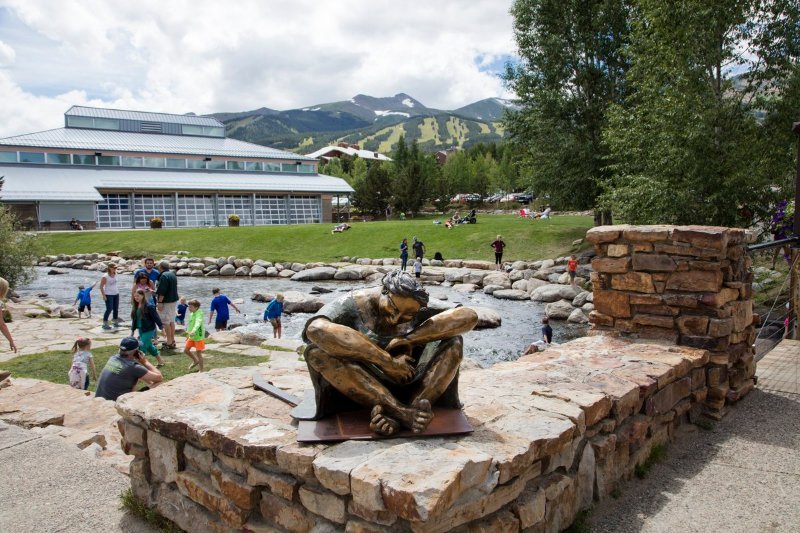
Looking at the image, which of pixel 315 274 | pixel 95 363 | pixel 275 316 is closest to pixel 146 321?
pixel 95 363

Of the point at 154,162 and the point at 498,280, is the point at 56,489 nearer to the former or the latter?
the point at 498,280

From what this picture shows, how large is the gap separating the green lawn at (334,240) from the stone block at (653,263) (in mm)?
20757

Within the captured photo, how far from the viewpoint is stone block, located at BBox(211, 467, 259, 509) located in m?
3.48

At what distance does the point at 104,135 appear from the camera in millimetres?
56688

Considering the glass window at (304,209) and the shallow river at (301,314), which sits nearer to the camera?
the shallow river at (301,314)

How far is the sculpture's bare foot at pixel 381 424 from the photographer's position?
3.37 metres

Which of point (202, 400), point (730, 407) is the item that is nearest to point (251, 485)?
point (202, 400)

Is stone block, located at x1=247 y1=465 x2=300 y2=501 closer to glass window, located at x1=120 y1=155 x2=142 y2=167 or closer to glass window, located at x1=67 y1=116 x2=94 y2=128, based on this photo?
glass window, located at x1=120 y1=155 x2=142 y2=167

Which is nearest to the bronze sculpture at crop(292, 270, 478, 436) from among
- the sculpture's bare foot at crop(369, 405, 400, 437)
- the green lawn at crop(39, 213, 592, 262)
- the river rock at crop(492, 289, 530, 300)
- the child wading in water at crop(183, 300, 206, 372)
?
the sculpture's bare foot at crop(369, 405, 400, 437)

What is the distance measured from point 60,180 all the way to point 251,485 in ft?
164

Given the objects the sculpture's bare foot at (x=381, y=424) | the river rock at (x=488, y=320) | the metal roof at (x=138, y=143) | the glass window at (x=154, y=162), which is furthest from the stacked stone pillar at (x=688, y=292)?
the metal roof at (x=138, y=143)

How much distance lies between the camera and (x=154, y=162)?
52.1 meters

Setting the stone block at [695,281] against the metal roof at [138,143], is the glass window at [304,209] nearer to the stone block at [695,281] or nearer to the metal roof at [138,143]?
the metal roof at [138,143]

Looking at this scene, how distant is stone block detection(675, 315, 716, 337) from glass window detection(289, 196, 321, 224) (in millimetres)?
49575
